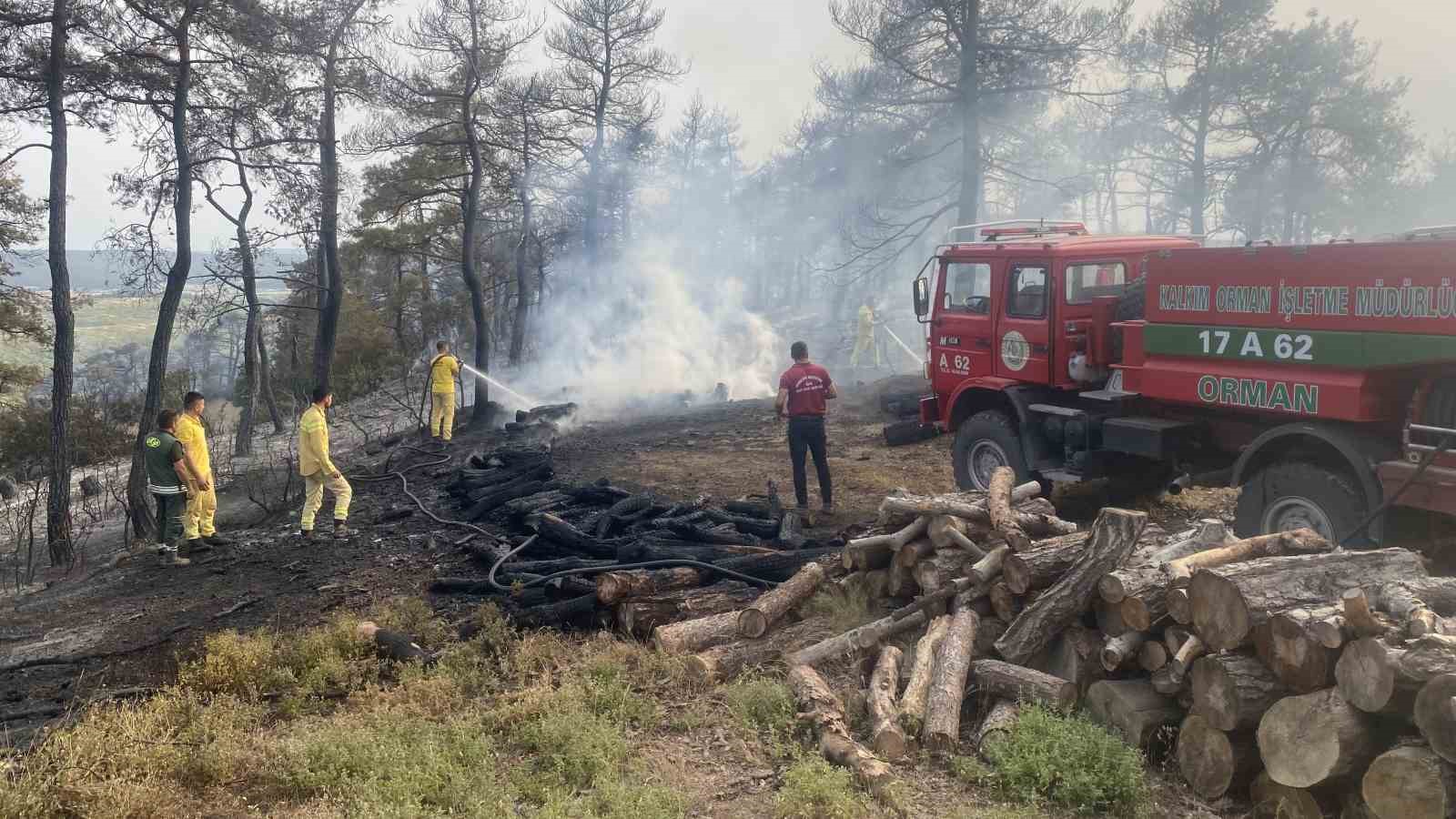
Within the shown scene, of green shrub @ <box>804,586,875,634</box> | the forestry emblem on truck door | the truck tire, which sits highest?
the truck tire

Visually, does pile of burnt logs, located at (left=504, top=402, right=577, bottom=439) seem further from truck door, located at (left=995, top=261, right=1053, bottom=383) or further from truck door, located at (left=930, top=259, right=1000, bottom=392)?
truck door, located at (left=995, top=261, right=1053, bottom=383)

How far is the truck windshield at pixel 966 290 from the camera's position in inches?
400

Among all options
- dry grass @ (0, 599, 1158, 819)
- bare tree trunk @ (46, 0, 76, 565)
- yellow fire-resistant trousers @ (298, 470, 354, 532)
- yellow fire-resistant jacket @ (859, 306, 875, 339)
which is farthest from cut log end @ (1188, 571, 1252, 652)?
yellow fire-resistant jacket @ (859, 306, 875, 339)

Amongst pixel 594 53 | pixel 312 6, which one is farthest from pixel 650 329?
pixel 312 6

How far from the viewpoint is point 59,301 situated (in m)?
13.8

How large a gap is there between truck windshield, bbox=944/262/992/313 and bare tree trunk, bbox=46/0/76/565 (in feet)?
41.1

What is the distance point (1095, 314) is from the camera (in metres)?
9.20

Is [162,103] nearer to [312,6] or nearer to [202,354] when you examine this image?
[312,6]

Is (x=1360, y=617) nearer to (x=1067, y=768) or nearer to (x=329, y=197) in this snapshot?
(x=1067, y=768)

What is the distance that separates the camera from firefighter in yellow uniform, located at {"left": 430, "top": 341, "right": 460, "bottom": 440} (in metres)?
16.7

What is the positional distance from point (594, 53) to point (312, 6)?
39.2 feet

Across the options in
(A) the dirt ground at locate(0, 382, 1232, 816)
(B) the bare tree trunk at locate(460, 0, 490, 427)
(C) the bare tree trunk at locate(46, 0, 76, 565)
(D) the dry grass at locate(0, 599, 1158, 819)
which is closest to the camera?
(D) the dry grass at locate(0, 599, 1158, 819)

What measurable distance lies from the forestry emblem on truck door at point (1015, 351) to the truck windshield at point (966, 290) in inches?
18.6

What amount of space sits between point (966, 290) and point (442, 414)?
32.1 feet
